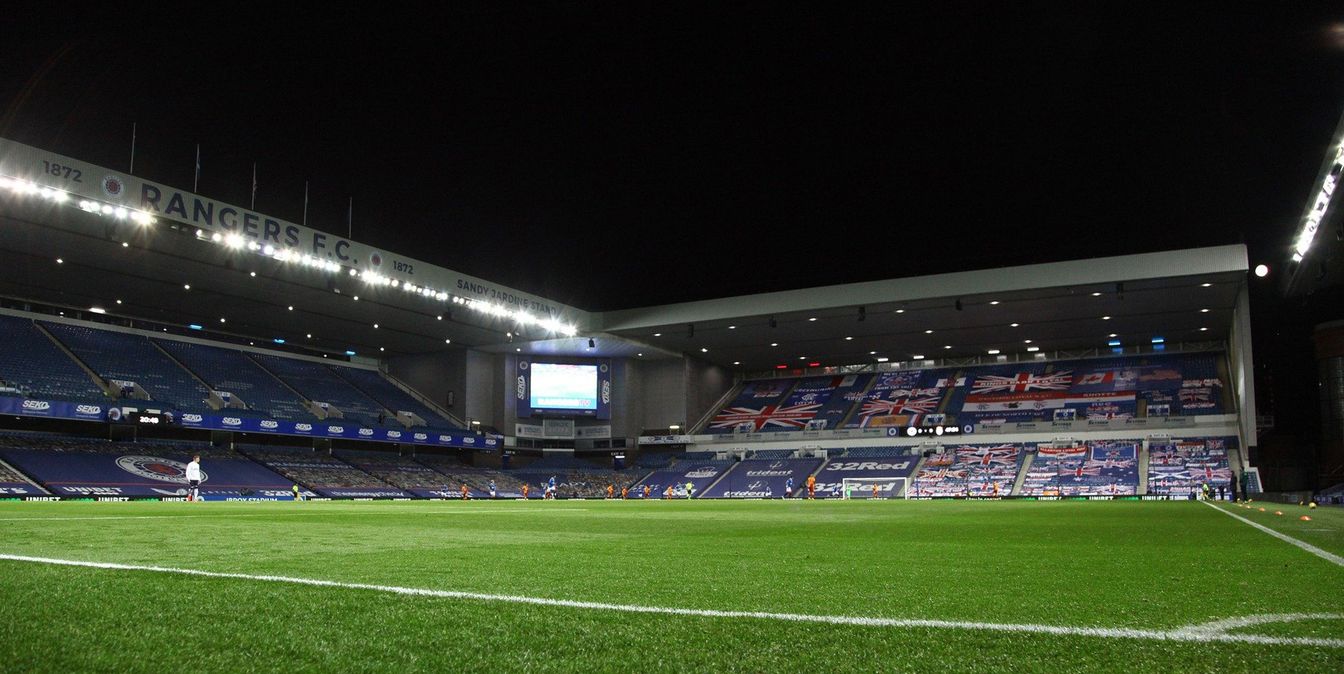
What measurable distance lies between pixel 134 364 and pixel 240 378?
16.7ft

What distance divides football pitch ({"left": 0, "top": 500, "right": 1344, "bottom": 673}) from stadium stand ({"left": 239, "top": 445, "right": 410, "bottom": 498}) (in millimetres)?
33062

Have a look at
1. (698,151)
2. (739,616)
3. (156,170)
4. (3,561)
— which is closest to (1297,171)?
(698,151)

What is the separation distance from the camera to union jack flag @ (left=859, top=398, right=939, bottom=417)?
49.1 m

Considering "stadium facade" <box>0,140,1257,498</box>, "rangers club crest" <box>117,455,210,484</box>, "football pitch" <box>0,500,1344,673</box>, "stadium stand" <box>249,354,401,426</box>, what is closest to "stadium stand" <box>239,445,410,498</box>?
"stadium facade" <box>0,140,1257,498</box>

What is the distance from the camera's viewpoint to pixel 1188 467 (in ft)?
127

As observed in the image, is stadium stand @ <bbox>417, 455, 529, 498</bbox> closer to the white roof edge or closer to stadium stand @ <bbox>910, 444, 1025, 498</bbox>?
the white roof edge

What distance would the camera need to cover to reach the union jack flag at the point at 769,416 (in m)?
52.2

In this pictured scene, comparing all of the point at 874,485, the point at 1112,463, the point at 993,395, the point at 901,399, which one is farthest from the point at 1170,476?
the point at 901,399

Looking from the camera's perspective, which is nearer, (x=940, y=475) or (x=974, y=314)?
(x=974, y=314)

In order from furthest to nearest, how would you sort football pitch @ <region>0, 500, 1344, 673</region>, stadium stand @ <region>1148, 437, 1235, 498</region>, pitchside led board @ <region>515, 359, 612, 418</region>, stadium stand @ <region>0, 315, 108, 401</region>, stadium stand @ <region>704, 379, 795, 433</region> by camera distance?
stadium stand @ <region>704, 379, 795, 433</region>, pitchside led board @ <region>515, 359, 612, 418</region>, stadium stand @ <region>1148, 437, 1235, 498</region>, stadium stand @ <region>0, 315, 108, 401</region>, football pitch @ <region>0, 500, 1344, 673</region>

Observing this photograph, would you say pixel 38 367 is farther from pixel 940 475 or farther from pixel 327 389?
pixel 940 475

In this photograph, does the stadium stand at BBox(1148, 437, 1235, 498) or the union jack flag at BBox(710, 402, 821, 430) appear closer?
the stadium stand at BBox(1148, 437, 1235, 498)

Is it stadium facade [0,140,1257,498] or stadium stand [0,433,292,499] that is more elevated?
stadium facade [0,140,1257,498]

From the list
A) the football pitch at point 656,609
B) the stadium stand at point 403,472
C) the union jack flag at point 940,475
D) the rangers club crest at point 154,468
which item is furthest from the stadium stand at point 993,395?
the football pitch at point 656,609
